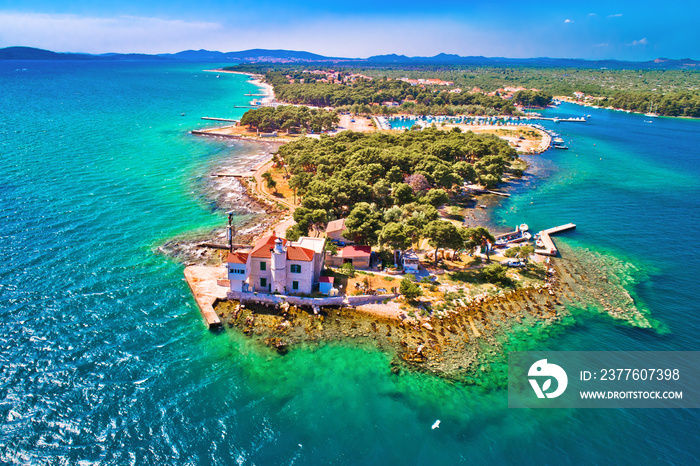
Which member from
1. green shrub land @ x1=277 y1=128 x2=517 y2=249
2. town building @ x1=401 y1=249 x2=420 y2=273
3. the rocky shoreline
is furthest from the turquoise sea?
green shrub land @ x1=277 y1=128 x2=517 y2=249

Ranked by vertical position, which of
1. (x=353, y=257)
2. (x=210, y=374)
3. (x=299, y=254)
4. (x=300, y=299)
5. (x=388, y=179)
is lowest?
(x=210, y=374)

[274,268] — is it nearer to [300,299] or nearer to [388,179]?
[300,299]

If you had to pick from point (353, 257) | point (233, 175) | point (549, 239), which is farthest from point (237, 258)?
point (233, 175)

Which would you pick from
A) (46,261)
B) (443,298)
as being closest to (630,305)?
(443,298)

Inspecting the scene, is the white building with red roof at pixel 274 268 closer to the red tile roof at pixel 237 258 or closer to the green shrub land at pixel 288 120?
the red tile roof at pixel 237 258

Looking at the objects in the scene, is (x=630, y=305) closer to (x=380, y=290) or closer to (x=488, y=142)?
(x=380, y=290)

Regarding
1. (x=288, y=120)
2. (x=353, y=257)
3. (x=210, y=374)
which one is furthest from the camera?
(x=288, y=120)

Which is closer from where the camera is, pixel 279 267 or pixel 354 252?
pixel 279 267
